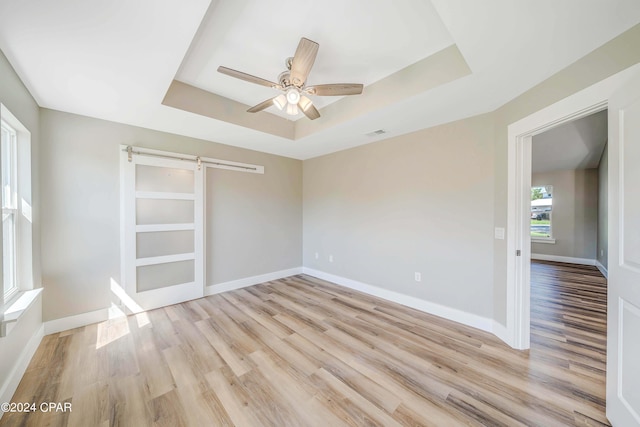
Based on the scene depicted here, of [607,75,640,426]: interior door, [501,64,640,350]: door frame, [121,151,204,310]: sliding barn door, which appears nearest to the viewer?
[607,75,640,426]: interior door

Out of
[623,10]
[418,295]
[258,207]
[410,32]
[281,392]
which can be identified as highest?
[410,32]

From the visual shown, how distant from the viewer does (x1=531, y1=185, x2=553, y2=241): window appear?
648 centimetres

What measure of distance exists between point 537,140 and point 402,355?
5053 millimetres

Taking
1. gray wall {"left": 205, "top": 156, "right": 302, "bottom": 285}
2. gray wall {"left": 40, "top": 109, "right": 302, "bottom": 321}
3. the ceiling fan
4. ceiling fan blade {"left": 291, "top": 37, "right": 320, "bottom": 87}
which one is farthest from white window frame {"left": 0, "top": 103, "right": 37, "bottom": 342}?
ceiling fan blade {"left": 291, "top": 37, "right": 320, "bottom": 87}

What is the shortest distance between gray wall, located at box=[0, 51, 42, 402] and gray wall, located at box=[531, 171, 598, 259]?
9.70 metres

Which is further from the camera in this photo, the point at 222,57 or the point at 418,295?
the point at 418,295

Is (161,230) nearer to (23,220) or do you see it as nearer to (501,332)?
(23,220)

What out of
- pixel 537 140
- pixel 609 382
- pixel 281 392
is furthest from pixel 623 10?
pixel 537 140

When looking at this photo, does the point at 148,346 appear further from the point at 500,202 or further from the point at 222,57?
the point at 500,202

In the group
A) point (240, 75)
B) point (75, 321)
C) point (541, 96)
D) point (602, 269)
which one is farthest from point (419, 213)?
point (602, 269)

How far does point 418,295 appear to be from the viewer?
3217 millimetres

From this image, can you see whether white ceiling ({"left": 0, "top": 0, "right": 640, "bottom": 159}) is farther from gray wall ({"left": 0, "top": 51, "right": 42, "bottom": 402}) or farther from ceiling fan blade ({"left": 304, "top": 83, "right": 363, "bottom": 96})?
ceiling fan blade ({"left": 304, "top": 83, "right": 363, "bottom": 96})

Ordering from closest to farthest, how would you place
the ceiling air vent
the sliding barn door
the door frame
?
the door frame, the sliding barn door, the ceiling air vent

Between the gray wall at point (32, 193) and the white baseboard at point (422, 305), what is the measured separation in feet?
12.0
